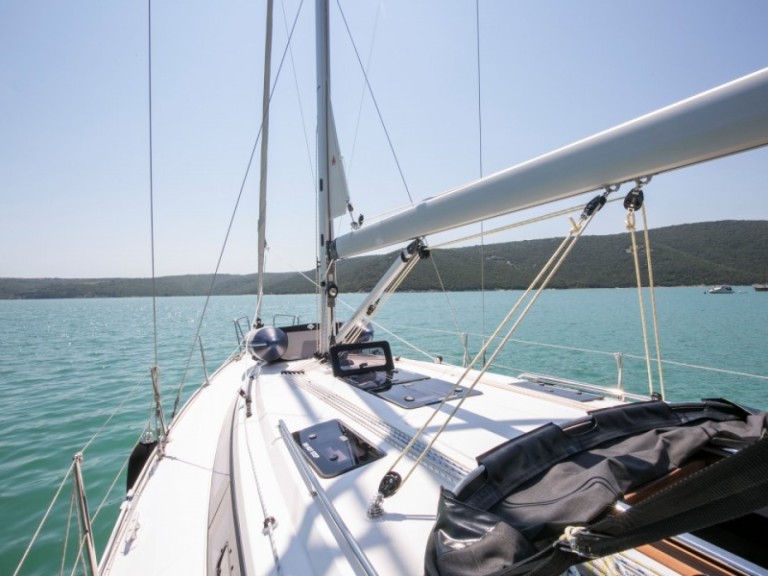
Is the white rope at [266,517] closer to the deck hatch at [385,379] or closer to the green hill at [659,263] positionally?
the deck hatch at [385,379]

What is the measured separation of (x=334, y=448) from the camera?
235 centimetres

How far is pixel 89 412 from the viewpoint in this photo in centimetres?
728

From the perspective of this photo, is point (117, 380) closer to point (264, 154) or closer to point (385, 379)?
point (264, 154)

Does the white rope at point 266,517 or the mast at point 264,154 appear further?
the mast at point 264,154

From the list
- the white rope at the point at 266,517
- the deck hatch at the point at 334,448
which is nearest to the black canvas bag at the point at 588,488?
→ the white rope at the point at 266,517

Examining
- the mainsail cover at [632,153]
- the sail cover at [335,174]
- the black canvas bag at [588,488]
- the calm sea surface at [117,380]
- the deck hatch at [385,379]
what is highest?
the sail cover at [335,174]

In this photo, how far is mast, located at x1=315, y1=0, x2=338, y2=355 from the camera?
15.5 feet

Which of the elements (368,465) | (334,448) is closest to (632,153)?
(368,465)

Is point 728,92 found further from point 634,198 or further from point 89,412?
point 89,412

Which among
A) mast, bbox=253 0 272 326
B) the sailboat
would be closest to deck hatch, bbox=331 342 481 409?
the sailboat

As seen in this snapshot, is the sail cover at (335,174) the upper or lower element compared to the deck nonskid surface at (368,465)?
upper

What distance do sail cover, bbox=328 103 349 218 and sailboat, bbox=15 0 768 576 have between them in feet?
5.49

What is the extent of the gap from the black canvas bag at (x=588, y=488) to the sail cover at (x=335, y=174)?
401 centimetres

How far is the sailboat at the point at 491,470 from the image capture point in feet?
3.39
